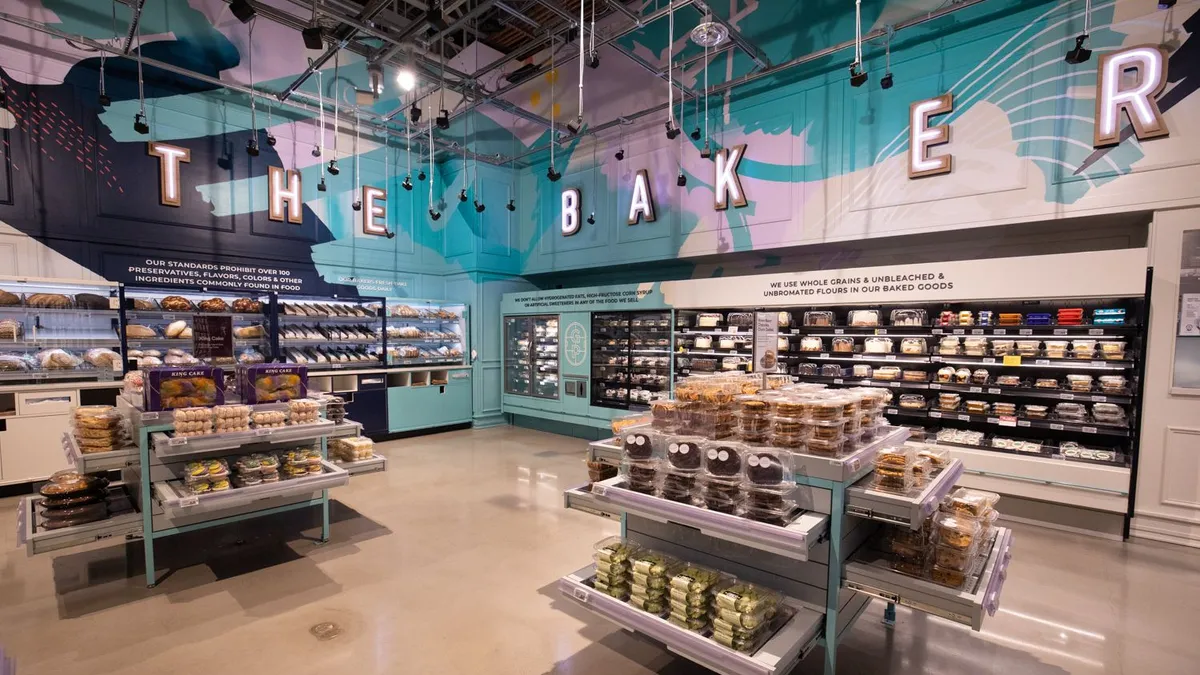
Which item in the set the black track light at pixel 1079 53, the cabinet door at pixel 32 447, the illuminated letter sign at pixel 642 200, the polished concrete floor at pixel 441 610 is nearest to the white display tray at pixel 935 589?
the polished concrete floor at pixel 441 610

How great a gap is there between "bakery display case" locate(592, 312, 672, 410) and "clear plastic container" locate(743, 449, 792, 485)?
474 centimetres

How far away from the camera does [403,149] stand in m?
9.00

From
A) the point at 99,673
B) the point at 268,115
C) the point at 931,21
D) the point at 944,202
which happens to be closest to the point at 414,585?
the point at 99,673

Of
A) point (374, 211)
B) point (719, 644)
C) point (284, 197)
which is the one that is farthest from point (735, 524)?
point (374, 211)

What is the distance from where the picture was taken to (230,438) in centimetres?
331

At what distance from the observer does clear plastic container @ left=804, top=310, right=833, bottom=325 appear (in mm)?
5715

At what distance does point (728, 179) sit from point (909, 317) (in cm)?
279

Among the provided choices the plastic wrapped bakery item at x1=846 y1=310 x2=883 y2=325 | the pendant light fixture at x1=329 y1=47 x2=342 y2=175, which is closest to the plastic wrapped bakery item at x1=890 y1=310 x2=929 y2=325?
the plastic wrapped bakery item at x1=846 y1=310 x2=883 y2=325

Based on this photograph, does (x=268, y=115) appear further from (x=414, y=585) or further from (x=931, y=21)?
(x=931, y=21)

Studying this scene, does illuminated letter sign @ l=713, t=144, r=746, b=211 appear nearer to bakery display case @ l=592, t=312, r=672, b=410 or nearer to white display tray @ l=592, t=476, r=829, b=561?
bakery display case @ l=592, t=312, r=672, b=410

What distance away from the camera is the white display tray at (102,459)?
3.28 metres

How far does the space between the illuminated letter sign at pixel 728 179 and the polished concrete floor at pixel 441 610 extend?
4.42 meters

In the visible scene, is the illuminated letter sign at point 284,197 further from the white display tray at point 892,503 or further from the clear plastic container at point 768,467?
the white display tray at point 892,503

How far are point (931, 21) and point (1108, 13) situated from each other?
4.44 feet
